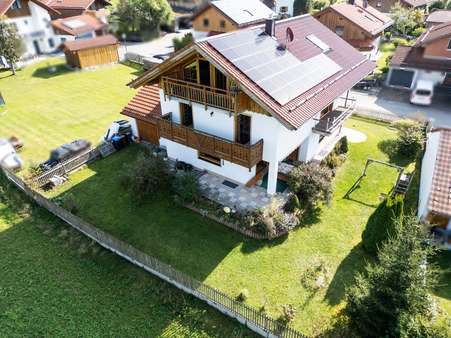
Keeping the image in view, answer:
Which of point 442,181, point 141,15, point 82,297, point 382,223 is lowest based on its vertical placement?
point 82,297

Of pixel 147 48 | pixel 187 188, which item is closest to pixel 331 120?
pixel 187 188

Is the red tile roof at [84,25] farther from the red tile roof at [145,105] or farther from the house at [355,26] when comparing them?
the house at [355,26]

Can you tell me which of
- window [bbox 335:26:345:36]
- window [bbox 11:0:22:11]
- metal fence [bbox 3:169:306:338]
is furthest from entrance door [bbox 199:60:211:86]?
window [bbox 11:0:22:11]

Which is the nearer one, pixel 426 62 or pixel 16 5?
pixel 426 62

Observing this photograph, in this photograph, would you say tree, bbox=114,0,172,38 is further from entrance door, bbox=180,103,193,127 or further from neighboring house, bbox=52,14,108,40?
entrance door, bbox=180,103,193,127

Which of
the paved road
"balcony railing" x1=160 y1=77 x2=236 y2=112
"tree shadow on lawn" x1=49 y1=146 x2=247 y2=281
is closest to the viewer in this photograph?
"tree shadow on lawn" x1=49 y1=146 x2=247 y2=281

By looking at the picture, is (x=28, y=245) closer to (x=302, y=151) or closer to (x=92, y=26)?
(x=302, y=151)

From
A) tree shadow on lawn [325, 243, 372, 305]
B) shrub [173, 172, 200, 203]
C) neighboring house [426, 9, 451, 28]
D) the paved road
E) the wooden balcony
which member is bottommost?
the paved road

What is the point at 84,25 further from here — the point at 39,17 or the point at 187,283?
the point at 187,283
